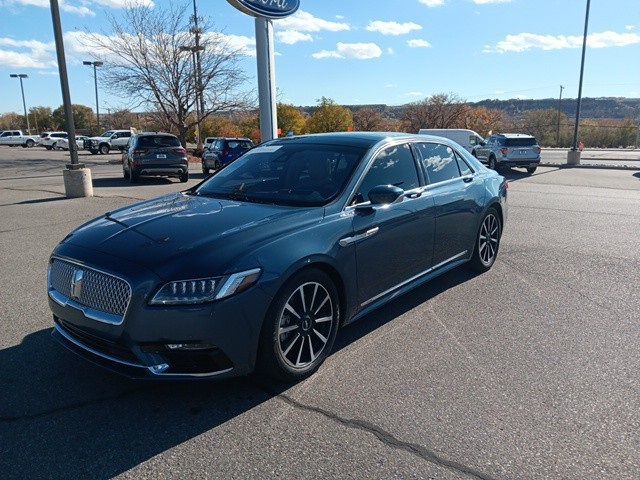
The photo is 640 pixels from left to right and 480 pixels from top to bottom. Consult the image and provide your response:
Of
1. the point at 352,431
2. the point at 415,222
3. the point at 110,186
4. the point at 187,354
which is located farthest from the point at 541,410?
the point at 110,186

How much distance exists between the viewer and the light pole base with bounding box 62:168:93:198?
505 inches

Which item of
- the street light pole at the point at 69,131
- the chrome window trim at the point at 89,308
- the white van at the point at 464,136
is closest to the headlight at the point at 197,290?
the chrome window trim at the point at 89,308

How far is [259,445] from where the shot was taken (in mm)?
2756

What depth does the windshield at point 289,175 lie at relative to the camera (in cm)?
398

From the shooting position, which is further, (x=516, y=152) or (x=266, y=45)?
(x=516, y=152)

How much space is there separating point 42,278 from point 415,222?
4.24m

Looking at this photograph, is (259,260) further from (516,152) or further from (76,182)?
(516,152)

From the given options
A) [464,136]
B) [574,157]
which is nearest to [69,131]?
[464,136]

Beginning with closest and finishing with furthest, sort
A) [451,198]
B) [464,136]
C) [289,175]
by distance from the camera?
1. [289,175]
2. [451,198]
3. [464,136]

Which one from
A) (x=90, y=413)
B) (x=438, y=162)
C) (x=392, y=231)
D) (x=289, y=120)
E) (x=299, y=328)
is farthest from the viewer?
(x=289, y=120)

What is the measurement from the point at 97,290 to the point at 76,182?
1106 cm

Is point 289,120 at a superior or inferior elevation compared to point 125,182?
superior

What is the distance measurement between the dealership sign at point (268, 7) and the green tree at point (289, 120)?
25.9m

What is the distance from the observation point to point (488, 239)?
19.5 feet
